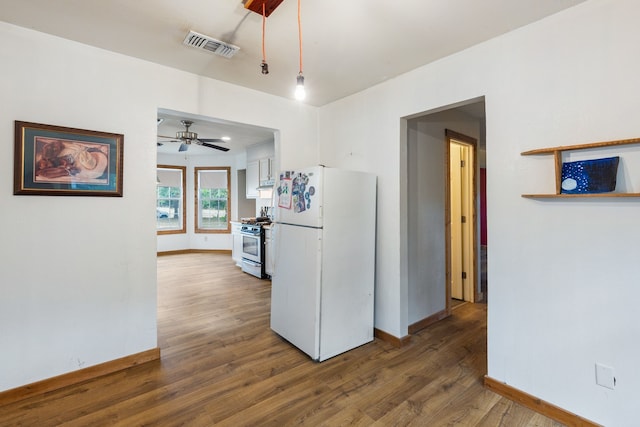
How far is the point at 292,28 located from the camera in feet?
6.41

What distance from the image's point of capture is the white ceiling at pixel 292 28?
5.72 feet

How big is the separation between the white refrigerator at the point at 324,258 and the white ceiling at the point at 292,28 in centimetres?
92

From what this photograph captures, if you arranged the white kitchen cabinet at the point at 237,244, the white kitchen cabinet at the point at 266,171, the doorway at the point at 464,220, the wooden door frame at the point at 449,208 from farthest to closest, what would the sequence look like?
the white kitchen cabinet at the point at 237,244, the white kitchen cabinet at the point at 266,171, the doorway at the point at 464,220, the wooden door frame at the point at 449,208

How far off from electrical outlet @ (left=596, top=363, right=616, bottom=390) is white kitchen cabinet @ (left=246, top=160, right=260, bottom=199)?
5.29 m

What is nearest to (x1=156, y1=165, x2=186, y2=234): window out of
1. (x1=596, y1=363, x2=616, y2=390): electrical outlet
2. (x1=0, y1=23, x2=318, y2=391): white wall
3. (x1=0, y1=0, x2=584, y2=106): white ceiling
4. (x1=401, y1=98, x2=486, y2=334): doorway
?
(x1=0, y1=23, x2=318, y2=391): white wall

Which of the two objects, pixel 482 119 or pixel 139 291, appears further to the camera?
pixel 482 119

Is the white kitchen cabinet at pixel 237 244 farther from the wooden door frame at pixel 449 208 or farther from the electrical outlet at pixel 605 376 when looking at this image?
the electrical outlet at pixel 605 376

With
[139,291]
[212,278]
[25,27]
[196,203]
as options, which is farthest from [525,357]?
[196,203]

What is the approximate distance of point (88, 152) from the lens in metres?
2.22

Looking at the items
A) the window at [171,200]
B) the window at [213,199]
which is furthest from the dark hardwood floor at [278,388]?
the window at [171,200]

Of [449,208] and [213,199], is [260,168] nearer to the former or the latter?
[213,199]

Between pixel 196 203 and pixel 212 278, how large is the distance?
10.6 feet

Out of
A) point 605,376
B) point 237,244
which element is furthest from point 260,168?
point 605,376

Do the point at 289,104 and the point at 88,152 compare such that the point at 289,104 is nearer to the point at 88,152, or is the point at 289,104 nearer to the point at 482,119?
the point at 88,152
